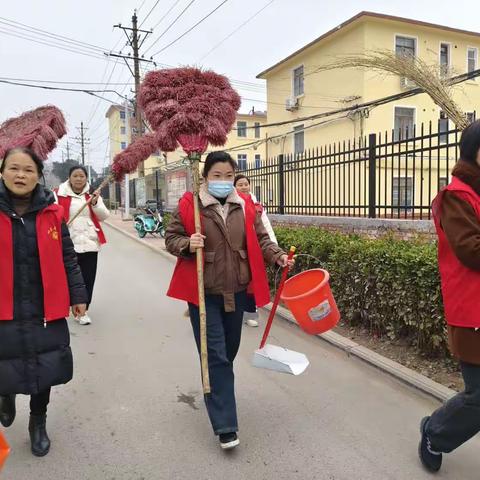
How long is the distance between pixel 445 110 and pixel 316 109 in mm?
19277

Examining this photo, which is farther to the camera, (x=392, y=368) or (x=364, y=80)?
(x=364, y=80)

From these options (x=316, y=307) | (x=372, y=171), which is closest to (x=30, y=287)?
(x=316, y=307)

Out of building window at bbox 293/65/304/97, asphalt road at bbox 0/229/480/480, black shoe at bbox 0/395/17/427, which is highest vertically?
building window at bbox 293/65/304/97

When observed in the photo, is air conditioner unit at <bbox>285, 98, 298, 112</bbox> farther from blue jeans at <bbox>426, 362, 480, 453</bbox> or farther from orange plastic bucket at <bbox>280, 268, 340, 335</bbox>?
blue jeans at <bbox>426, 362, 480, 453</bbox>

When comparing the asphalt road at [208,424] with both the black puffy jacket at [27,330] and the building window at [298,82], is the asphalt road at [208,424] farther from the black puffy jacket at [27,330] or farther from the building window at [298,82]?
the building window at [298,82]

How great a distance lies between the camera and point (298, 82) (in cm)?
2436

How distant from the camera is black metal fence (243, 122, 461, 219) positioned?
662cm

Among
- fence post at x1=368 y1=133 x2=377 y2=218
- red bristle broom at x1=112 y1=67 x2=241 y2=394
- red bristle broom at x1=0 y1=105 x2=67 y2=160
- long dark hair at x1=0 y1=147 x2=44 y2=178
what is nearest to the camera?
long dark hair at x1=0 y1=147 x2=44 y2=178

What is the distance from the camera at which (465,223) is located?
7.23 feet

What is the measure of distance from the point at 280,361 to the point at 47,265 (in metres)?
1.57

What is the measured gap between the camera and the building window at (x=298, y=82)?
24.1 metres

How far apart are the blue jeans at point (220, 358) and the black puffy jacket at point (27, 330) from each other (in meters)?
0.89

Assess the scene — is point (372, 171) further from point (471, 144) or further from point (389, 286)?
point (471, 144)

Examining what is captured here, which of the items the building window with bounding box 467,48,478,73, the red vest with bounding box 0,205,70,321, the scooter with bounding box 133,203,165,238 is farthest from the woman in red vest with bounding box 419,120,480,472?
the building window with bounding box 467,48,478,73
